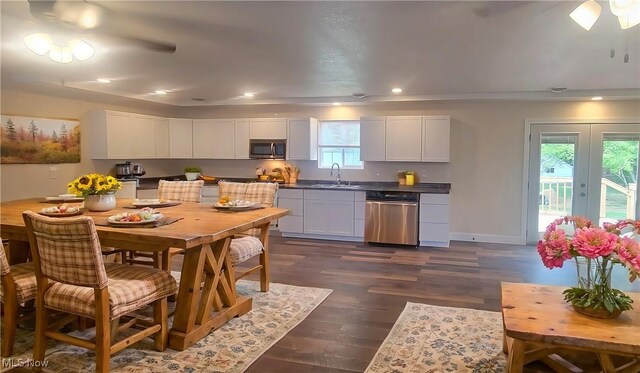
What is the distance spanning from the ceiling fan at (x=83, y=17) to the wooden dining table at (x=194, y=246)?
4.10ft

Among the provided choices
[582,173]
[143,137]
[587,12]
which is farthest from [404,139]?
[587,12]

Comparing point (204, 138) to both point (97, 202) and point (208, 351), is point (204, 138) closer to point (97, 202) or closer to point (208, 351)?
point (97, 202)

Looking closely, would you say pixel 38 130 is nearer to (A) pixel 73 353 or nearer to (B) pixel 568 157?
(A) pixel 73 353

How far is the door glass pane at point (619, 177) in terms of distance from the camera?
5.96 metres

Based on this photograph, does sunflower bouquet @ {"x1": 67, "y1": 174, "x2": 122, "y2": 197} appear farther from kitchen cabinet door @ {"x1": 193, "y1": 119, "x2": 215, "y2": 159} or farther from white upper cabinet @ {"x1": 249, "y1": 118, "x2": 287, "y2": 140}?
kitchen cabinet door @ {"x1": 193, "y1": 119, "x2": 215, "y2": 159}

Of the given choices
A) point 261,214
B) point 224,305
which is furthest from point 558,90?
point 224,305

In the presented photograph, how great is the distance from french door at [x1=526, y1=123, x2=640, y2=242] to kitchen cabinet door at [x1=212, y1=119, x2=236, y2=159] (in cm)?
468

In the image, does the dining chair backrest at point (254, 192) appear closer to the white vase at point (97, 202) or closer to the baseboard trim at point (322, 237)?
the white vase at point (97, 202)

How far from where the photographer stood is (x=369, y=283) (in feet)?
14.4

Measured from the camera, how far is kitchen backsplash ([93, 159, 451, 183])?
21.7ft

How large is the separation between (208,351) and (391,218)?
3839mm

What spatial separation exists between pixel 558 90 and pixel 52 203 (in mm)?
5923

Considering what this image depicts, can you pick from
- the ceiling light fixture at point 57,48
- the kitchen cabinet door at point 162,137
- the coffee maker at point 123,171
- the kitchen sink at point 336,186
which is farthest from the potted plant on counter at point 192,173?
the ceiling light fixture at point 57,48

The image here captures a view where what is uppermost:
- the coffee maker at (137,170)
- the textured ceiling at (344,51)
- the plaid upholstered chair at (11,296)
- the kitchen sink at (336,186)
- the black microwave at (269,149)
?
the textured ceiling at (344,51)
